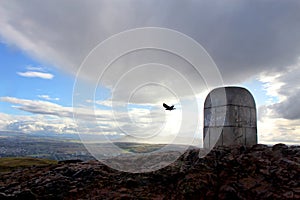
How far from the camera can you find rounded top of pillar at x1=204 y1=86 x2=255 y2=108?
21828 millimetres

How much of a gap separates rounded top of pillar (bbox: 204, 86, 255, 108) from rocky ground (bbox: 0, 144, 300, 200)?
4.04 meters

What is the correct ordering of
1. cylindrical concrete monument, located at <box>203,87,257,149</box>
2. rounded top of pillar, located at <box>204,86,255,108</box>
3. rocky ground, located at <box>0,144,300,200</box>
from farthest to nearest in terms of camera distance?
rounded top of pillar, located at <box>204,86,255,108</box> < cylindrical concrete monument, located at <box>203,87,257,149</box> < rocky ground, located at <box>0,144,300,200</box>

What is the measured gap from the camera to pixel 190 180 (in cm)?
1589

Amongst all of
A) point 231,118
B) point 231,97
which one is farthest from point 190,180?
point 231,97

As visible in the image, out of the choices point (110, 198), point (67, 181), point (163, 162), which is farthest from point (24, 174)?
point (163, 162)

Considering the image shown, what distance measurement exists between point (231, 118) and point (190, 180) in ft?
25.9

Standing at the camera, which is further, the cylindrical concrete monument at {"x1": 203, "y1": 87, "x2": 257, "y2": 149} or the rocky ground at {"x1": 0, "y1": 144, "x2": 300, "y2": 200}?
the cylindrical concrete monument at {"x1": 203, "y1": 87, "x2": 257, "y2": 149}

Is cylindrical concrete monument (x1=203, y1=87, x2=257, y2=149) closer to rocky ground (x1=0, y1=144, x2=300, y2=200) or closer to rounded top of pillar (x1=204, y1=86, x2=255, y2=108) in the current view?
rounded top of pillar (x1=204, y1=86, x2=255, y2=108)

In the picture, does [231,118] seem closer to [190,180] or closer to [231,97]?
[231,97]

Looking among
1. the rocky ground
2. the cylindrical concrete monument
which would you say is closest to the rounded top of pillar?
the cylindrical concrete monument

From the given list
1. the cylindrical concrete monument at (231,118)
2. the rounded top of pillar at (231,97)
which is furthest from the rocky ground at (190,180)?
the rounded top of pillar at (231,97)

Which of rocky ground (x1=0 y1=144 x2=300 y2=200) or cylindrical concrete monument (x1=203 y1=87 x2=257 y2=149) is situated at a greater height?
cylindrical concrete monument (x1=203 y1=87 x2=257 y2=149)

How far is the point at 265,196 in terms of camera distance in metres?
→ 13.7

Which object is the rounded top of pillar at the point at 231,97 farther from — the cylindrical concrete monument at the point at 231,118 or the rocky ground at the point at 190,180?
the rocky ground at the point at 190,180
